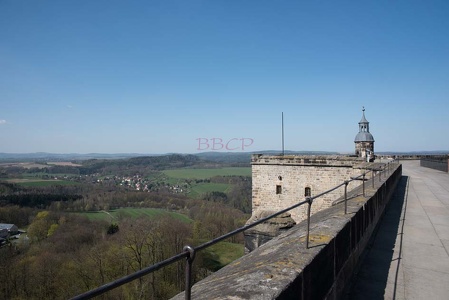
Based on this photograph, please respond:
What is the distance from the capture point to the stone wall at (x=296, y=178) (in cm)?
1686

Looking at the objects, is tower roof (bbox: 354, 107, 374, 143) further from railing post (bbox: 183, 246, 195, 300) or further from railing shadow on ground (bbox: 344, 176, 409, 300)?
railing post (bbox: 183, 246, 195, 300)

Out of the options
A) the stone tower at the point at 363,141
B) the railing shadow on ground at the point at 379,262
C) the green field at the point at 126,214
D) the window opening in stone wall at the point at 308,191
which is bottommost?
the green field at the point at 126,214

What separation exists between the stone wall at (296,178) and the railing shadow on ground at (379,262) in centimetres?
908

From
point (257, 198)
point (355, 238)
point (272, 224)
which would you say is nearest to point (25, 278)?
point (257, 198)

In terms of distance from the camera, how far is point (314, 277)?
263 cm

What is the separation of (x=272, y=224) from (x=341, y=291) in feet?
26.7

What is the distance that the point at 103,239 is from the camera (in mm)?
47500

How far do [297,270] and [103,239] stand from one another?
50950 mm

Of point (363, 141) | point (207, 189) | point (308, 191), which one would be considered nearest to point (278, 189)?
point (308, 191)

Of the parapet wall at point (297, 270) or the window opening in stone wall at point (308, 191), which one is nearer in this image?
the parapet wall at point (297, 270)

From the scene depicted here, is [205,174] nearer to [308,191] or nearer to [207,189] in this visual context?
[207,189]

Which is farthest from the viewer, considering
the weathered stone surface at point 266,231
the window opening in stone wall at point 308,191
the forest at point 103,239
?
the forest at point 103,239

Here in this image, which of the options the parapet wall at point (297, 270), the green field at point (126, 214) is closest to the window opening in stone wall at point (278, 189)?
the parapet wall at point (297, 270)

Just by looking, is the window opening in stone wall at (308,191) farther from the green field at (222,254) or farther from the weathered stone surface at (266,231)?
the green field at (222,254)
